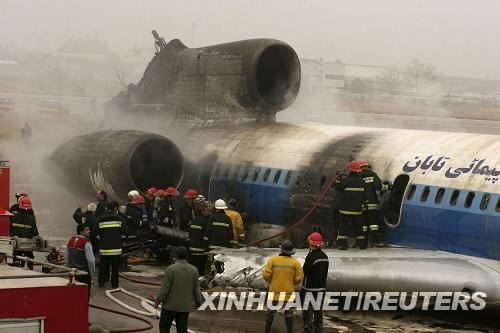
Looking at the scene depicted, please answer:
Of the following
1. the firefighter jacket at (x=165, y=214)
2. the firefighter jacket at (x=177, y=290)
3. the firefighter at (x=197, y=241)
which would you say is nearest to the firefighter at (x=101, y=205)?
the firefighter jacket at (x=165, y=214)

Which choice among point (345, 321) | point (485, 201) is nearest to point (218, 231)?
point (345, 321)

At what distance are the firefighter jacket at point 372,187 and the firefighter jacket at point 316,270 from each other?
4.14 m

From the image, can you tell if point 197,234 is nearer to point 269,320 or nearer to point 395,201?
point 395,201

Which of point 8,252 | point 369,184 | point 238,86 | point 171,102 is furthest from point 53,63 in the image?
point 8,252

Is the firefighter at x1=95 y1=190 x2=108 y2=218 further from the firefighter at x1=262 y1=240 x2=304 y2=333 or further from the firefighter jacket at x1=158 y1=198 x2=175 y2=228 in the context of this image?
the firefighter at x1=262 y1=240 x2=304 y2=333

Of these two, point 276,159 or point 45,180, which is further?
point 45,180

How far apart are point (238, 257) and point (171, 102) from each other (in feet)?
38.1

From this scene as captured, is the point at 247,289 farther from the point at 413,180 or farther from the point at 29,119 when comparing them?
the point at 29,119

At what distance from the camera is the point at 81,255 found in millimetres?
15023

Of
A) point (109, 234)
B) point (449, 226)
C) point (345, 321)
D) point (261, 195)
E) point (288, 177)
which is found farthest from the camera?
point (261, 195)

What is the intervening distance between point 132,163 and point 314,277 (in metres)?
10.2

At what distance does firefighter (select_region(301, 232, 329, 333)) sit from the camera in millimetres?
14180

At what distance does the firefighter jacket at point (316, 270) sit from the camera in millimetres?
14188

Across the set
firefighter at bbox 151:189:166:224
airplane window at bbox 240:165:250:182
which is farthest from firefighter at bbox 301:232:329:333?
airplane window at bbox 240:165:250:182
